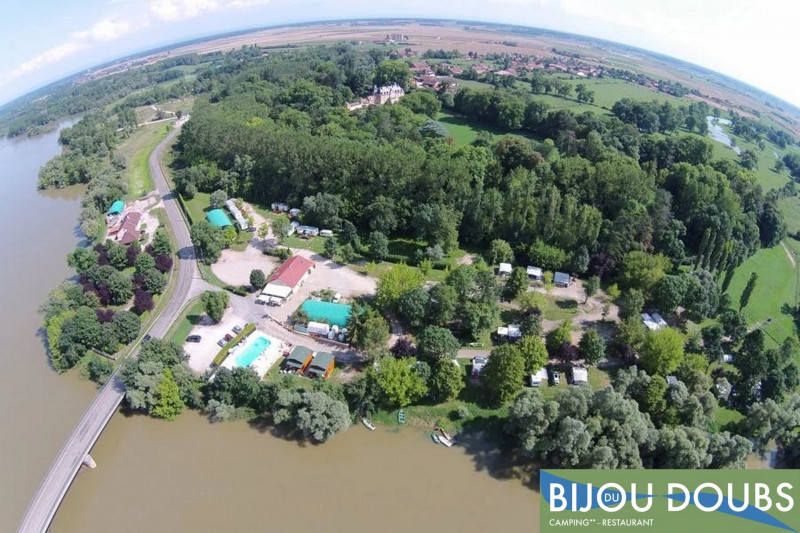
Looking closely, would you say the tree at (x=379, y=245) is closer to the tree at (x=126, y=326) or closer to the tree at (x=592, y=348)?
the tree at (x=592, y=348)

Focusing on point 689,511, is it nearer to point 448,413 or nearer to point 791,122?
point 448,413

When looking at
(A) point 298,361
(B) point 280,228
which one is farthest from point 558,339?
(B) point 280,228

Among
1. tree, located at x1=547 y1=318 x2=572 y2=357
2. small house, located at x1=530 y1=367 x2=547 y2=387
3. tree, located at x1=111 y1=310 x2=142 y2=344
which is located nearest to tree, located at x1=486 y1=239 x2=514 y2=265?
tree, located at x1=547 y1=318 x2=572 y2=357

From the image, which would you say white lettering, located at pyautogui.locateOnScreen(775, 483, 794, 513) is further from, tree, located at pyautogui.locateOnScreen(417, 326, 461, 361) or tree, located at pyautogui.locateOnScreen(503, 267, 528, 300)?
tree, located at pyautogui.locateOnScreen(503, 267, 528, 300)

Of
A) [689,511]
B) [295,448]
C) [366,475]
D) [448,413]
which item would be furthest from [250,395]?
[689,511]

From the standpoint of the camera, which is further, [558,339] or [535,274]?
[535,274]

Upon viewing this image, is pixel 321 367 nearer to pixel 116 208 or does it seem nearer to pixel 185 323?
pixel 185 323
